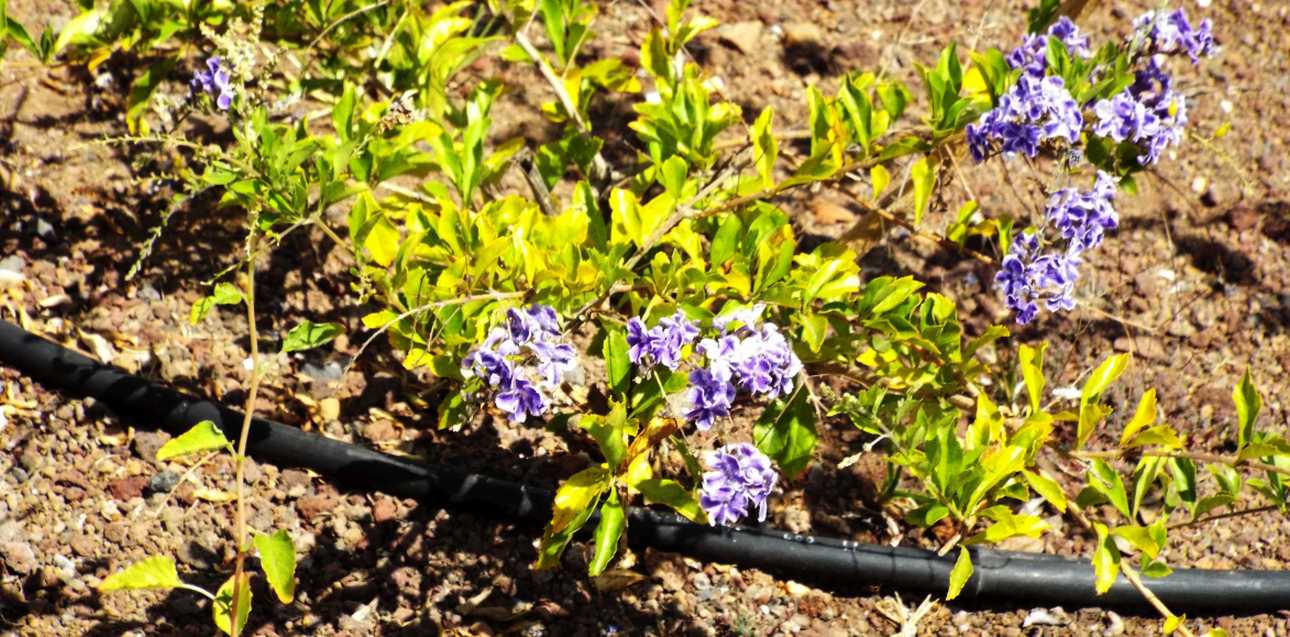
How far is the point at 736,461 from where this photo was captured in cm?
187

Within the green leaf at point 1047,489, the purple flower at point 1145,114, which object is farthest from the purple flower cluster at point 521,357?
the purple flower at point 1145,114

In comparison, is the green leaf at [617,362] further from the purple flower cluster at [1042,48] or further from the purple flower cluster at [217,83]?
the purple flower cluster at [1042,48]

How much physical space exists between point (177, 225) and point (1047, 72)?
73.7 inches

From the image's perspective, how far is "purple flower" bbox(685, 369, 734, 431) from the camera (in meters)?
1.83

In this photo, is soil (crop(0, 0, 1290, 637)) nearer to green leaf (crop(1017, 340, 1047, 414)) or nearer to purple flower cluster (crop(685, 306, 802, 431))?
green leaf (crop(1017, 340, 1047, 414))

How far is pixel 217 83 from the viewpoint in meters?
2.18

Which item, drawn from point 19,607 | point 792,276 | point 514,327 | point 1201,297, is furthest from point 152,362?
point 1201,297

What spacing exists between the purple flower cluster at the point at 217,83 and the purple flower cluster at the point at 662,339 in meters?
0.85

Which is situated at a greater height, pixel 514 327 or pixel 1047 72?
pixel 1047 72

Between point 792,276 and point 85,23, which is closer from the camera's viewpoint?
point 792,276

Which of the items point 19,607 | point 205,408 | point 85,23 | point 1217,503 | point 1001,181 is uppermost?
point 85,23

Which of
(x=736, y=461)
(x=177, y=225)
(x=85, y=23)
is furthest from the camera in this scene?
(x=177, y=225)

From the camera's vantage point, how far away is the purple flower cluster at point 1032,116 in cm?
205

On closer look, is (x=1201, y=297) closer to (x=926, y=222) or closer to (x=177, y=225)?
(x=926, y=222)
